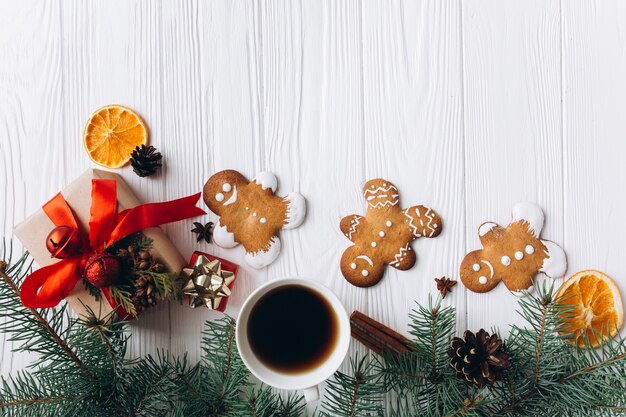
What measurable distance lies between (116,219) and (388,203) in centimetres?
48

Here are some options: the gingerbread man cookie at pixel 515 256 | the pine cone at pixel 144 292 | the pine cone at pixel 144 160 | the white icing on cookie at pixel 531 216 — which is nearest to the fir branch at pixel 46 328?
the pine cone at pixel 144 292

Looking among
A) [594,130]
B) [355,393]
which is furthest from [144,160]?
[594,130]

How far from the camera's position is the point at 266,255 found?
0.94 meters

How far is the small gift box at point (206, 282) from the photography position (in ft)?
2.97

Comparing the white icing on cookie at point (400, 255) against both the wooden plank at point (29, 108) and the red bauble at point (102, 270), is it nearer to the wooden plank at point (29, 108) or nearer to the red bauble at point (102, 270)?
the red bauble at point (102, 270)

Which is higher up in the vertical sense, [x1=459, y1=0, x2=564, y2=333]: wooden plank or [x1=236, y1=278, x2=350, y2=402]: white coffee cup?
[x1=459, y1=0, x2=564, y2=333]: wooden plank

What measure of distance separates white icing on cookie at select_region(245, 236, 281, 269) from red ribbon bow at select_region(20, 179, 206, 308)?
0.58 ft

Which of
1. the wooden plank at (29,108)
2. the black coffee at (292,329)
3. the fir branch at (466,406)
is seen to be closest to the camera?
the fir branch at (466,406)

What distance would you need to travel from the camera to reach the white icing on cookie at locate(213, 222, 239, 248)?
0.94 meters

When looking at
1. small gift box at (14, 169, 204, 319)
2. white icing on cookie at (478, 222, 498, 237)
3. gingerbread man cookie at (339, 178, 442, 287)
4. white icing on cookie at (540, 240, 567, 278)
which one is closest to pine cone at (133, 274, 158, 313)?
small gift box at (14, 169, 204, 319)

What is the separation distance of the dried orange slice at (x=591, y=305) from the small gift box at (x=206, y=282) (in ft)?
1.91

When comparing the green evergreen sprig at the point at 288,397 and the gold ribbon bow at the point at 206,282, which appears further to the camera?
the gold ribbon bow at the point at 206,282

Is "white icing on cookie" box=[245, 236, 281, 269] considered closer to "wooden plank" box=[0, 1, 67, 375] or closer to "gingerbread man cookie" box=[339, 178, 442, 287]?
"gingerbread man cookie" box=[339, 178, 442, 287]

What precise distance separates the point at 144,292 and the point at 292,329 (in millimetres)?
256
